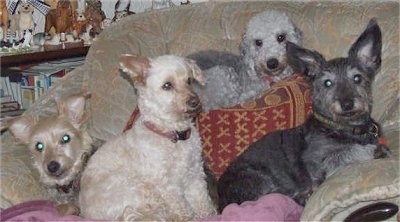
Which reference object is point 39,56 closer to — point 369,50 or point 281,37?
point 281,37

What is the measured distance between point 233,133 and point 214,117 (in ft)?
0.47

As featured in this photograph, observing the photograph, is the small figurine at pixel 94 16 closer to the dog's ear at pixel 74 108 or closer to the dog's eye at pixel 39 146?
the dog's ear at pixel 74 108

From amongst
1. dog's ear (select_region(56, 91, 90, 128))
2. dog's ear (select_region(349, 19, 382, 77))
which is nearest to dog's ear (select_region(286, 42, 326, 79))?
dog's ear (select_region(349, 19, 382, 77))

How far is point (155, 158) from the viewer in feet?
9.81

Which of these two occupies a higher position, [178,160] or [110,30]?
[110,30]

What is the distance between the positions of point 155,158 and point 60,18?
1.98m

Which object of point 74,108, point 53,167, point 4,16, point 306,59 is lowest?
point 53,167

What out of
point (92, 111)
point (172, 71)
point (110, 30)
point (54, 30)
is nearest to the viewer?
point (172, 71)

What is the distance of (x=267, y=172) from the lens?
3.17 m

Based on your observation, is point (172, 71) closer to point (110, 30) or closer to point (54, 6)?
point (110, 30)

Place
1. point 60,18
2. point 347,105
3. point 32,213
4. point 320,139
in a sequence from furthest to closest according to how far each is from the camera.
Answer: point 60,18
point 320,139
point 347,105
point 32,213

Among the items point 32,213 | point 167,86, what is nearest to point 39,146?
point 32,213

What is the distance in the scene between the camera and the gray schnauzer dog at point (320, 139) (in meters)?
3.00

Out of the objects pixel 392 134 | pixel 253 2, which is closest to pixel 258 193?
pixel 392 134
